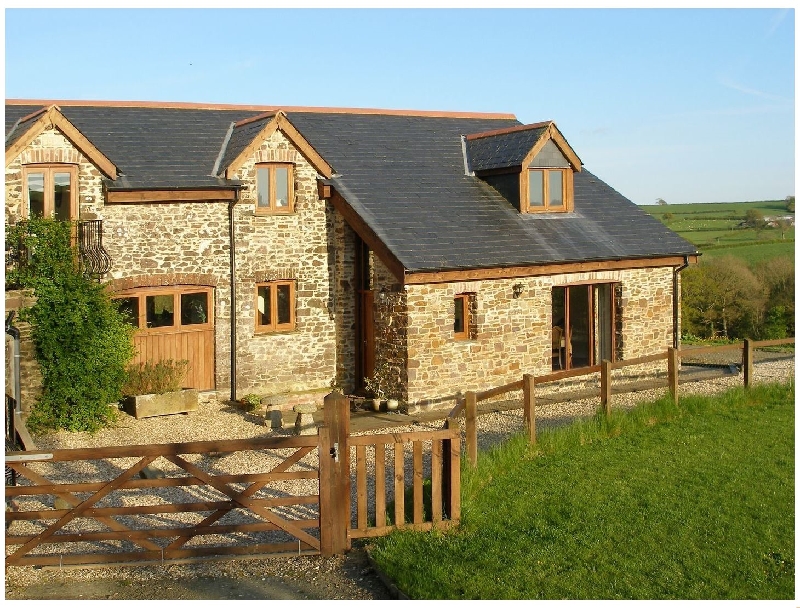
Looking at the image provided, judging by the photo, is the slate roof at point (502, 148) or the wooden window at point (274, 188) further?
the slate roof at point (502, 148)

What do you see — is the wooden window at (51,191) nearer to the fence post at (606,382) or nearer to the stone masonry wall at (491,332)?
the stone masonry wall at (491,332)

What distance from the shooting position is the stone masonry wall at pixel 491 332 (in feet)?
60.2

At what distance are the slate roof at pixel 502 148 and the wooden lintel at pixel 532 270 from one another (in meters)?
2.68

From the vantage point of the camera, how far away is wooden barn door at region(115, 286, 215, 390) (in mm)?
18422

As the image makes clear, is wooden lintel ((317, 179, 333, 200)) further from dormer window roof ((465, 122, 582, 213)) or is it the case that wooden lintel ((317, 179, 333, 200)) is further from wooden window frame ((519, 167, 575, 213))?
wooden window frame ((519, 167, 575, 213))

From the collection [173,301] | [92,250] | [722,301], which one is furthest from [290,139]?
[722,301]

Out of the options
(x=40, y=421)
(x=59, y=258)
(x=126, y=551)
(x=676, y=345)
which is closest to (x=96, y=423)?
(x=40, y=421)

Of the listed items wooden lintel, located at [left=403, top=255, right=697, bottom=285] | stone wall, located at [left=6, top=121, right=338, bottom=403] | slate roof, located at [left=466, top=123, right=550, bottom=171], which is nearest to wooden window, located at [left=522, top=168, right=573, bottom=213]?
slate roof, located at [left=466, top=123, right=550, bottom=171]

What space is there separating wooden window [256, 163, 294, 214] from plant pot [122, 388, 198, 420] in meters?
4.02

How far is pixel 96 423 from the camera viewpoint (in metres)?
16.5

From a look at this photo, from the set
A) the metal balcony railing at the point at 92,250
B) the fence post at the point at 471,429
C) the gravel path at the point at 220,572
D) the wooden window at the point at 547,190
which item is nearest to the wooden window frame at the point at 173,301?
the metal balcony railing at the point at 92,250

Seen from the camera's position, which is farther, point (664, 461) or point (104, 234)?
point (104, 234)

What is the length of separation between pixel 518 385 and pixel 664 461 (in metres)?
2.45

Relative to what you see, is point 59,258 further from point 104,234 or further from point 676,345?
point 676,345
